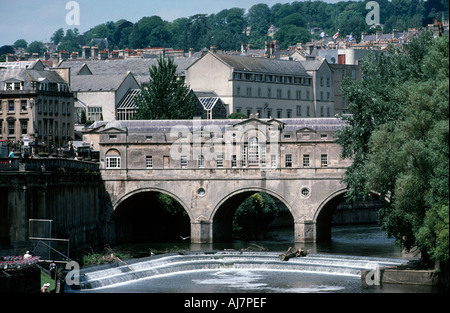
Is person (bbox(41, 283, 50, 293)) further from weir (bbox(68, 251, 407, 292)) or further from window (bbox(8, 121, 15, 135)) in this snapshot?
window (bbox(8, 121, 15, 135))

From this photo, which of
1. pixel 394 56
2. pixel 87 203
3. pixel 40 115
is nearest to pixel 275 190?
pixel 87 203

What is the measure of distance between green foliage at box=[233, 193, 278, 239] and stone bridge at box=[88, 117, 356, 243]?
4.26 metres

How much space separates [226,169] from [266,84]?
171ft

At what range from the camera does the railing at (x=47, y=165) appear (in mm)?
75188

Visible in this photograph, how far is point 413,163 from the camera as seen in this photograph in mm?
63656

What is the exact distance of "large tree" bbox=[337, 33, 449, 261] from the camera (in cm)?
6103

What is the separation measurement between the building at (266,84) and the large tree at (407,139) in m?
62.5

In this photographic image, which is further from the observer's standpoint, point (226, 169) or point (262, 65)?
point (262, 65)

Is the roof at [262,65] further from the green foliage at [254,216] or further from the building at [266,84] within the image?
the green foliage at [254,216]

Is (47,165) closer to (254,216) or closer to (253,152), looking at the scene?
(253,152)

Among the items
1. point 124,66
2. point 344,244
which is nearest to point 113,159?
point 344,244

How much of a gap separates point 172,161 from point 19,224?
25.5m

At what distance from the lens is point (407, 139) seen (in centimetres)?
6594

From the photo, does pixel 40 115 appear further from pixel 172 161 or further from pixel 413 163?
pixel 413 163
